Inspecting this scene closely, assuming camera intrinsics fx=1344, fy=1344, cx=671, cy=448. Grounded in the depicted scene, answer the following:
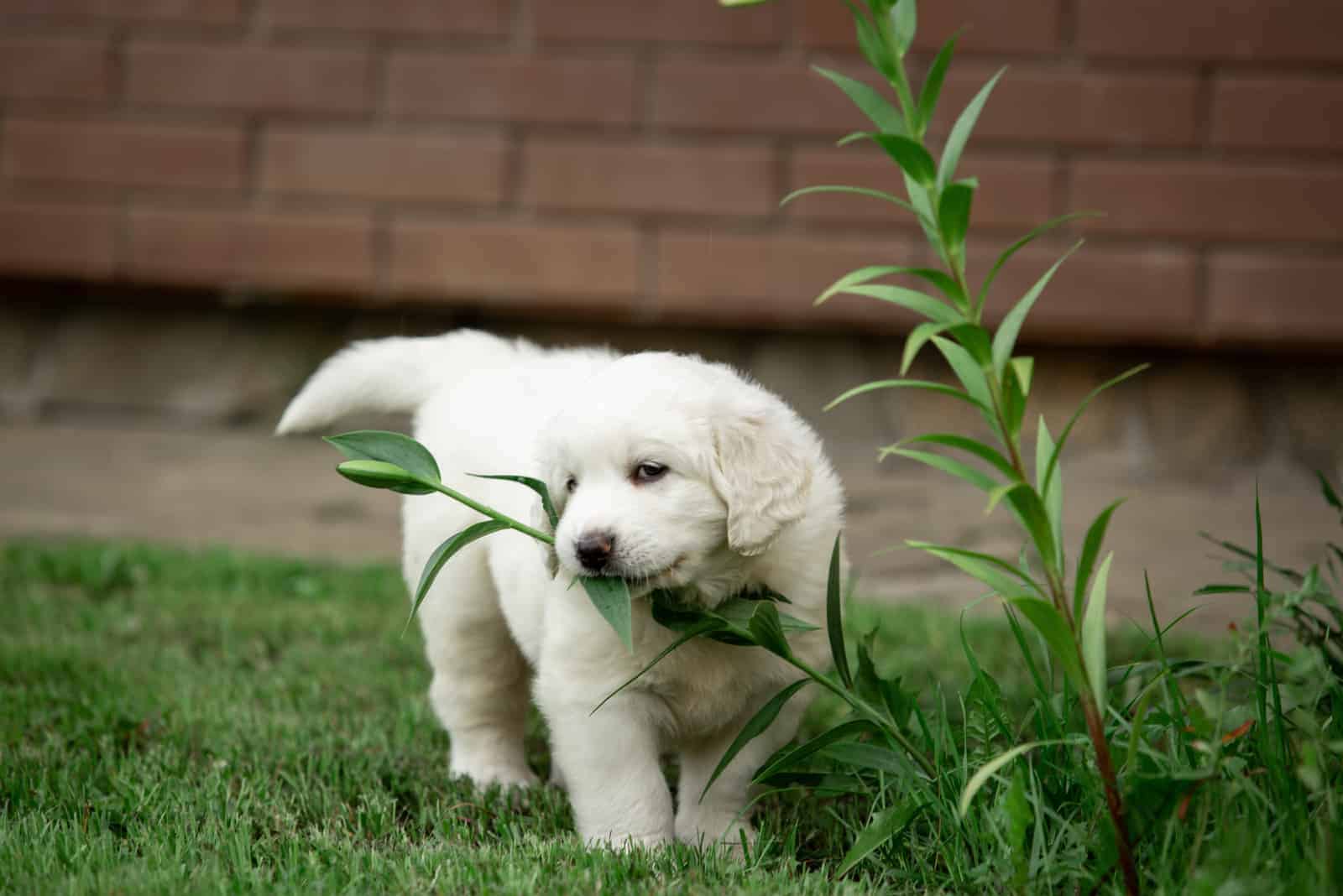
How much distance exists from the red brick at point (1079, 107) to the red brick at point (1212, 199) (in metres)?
0.11

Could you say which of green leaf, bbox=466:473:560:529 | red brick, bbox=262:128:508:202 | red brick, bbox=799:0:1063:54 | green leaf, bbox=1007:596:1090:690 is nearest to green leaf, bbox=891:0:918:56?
green leaf, bbox=1007:596:1090:690

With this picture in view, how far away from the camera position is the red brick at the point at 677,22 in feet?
16.9

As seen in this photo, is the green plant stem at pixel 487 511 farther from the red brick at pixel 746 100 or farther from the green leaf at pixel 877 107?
the red brick at pixel 746 100

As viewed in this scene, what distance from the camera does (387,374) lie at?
A: 10.1ft

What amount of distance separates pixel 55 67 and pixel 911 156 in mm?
4750

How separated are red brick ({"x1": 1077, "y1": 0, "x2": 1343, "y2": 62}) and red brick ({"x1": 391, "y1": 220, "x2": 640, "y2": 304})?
1.92 metres

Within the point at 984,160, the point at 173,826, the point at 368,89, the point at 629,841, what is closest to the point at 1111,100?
the point at 984,160

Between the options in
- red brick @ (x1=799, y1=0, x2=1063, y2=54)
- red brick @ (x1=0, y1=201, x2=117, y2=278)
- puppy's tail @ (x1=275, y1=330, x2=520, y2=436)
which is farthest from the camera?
red brick @ (x1=0, y1=201, x2=117, y2=278)

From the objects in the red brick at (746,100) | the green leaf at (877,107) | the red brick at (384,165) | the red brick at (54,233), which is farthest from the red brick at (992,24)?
the green leaf at (877,107)

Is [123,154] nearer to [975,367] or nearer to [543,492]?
[543,492]

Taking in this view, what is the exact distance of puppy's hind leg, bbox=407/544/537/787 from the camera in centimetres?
280

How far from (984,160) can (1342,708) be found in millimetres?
3450

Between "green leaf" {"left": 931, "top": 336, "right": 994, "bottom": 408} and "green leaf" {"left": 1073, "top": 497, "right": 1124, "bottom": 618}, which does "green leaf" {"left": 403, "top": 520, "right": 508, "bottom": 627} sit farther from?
"green leaf" {"left": 1073, "top": 497, "right": 1124, "bottom": 618}

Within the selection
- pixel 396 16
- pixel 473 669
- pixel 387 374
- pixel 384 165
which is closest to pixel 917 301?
pixel 473 669
